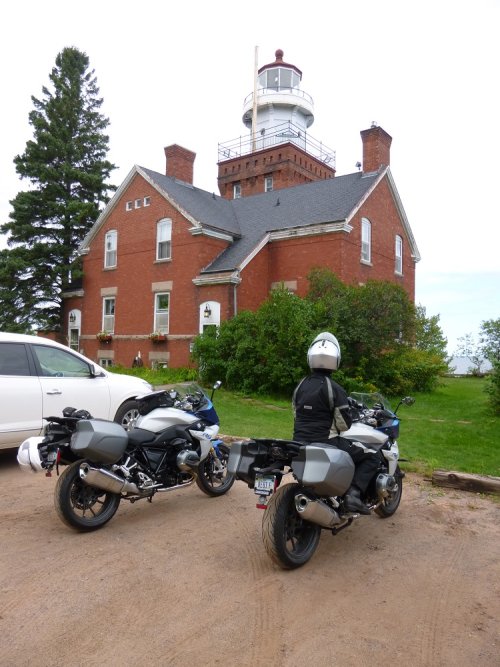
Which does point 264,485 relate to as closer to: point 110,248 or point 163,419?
point 163,419

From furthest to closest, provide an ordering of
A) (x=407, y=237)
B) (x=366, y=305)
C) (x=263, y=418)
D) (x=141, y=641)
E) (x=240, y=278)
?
(x=407, y=237) → (x=240, y=278) → (x=366, y=305) → (x=263, y=418) → (x=141, y=641)

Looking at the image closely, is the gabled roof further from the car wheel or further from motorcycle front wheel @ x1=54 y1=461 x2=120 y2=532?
motorcycle front wheel @ x1=54 y1=461 x2=120 y2=532

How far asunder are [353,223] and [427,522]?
17694 millimetres

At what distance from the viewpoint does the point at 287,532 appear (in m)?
4.18

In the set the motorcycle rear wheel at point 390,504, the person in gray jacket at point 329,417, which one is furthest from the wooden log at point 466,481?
the person in gray jacket at point 329,417

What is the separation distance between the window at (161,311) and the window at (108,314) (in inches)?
122

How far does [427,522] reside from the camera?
5312mm

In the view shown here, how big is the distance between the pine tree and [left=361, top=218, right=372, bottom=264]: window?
1374 cm

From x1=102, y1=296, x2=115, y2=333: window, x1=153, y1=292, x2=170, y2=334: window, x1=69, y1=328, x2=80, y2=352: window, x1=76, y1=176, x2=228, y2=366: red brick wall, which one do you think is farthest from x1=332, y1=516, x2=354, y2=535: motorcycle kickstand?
x1=69, y1=328, x2=80, y2=352: window

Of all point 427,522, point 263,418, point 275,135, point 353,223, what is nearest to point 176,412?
point 427,522

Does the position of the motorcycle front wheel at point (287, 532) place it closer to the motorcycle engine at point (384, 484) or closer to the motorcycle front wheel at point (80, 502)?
the motorcycle engine at point (384, 484)

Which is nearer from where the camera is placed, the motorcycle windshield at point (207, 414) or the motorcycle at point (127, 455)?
the motorcycle at point (127, 455)

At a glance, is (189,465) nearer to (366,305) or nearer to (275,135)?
(366,305)

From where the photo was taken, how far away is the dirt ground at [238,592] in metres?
3.02
